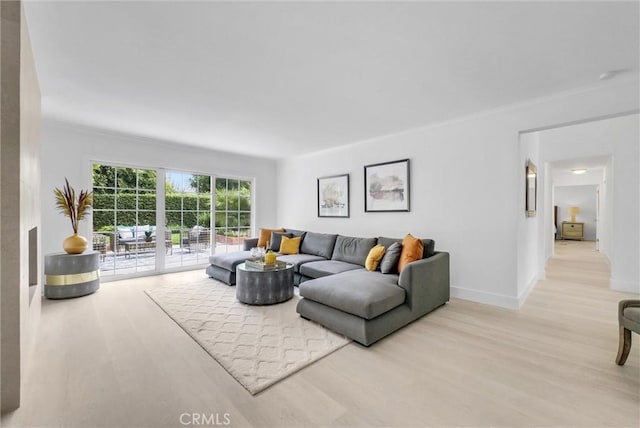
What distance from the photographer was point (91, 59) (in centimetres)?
225

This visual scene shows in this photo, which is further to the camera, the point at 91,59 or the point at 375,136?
the point at 375,136

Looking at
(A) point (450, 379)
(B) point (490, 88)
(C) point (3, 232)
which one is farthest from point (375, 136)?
(C) point (3, 232)

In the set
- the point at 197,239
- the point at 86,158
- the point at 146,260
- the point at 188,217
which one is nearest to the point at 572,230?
the point at 197,239

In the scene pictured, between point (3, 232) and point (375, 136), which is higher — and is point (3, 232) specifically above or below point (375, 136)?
below

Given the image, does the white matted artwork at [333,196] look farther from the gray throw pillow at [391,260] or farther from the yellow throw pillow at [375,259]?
the gray throw pillow at [391,260]

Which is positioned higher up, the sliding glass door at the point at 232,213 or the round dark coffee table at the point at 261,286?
the sliding glass door at the point at 232,213

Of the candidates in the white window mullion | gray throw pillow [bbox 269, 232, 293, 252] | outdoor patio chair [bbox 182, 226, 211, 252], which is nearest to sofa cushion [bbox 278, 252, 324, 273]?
gray throw pillow [bbox 269, 232, 293, 252]

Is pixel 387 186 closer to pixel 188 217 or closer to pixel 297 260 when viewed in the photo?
pixel 297 260

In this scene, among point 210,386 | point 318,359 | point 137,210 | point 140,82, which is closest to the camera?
point 210,386

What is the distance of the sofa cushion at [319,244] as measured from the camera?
4.64 metres

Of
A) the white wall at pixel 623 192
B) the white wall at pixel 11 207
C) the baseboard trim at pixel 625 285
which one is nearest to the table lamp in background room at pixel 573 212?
the white wall at pixel 623 192

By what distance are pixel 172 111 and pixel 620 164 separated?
6501 millimetres

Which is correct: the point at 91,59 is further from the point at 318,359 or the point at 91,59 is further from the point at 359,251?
the point at 359,251

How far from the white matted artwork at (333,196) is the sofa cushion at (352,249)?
78cm
